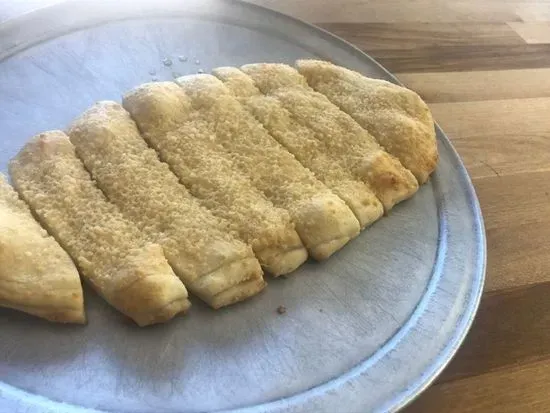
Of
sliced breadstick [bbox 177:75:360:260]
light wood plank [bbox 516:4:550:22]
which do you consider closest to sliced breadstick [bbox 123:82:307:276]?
sliced breadstick [bbox 177:75:360:260]

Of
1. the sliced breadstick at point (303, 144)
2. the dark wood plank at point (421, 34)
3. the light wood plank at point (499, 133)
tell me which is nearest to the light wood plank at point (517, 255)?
the light wood plank at point (499, 133)

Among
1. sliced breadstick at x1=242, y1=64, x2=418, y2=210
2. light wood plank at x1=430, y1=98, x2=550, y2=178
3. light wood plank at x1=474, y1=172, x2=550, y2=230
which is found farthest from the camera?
light wood plank at x1=430, y1=98, x2=550, y2=178

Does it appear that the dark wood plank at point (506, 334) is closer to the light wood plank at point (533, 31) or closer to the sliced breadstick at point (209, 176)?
the sliced breadstick at point (209, 176)

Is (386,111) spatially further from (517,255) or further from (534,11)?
(534,11)

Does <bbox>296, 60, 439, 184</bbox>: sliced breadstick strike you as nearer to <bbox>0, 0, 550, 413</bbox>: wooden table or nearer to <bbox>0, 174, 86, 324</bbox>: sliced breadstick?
<bbox>0, 0, 550, 413</bbox>: wooden table

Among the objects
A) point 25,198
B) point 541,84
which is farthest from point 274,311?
point 541,84

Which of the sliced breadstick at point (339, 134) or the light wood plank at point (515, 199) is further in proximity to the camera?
the light wood plank at point (515, 199)

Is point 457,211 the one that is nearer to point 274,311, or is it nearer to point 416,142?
point 416,142
